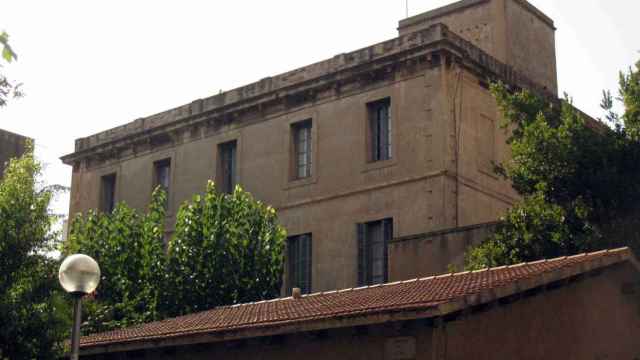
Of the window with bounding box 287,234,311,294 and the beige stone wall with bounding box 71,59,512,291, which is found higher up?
the beige stone wall with bounding box 71,59,512,291

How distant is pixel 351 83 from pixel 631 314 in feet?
55.9

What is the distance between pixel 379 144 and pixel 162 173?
10301mm

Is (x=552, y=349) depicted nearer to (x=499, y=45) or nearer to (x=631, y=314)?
(x=631, y=314)

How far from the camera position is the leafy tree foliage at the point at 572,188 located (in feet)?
83.9

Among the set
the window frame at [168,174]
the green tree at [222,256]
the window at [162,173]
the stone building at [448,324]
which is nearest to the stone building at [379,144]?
Answer: the window frame at [168,174]

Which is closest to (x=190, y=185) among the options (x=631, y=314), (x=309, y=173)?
(x=309, y=173)

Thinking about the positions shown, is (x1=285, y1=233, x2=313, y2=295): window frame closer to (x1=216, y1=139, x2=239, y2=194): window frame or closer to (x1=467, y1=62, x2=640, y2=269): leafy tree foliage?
(x1=216, y1=139, x2=239, y2=194): window frame

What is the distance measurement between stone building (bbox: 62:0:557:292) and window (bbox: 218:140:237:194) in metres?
0.05

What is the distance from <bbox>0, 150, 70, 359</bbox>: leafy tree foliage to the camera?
1970cm

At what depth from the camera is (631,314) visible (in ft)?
62.1

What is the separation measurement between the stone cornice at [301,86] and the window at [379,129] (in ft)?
2.61

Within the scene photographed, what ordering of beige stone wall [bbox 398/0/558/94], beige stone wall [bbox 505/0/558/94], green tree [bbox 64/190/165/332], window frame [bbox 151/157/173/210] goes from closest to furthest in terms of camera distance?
green tree [bbox 64/190/165/332], beige stone wall [bbox 398/0/558/94], beige stone wall [bbox 505/0/558/94], window frame [bbox 151/157/173/210]

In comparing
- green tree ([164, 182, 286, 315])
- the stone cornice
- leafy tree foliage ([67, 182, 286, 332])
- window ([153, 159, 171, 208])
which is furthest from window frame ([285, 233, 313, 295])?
window ([153, 159, 171, 208])

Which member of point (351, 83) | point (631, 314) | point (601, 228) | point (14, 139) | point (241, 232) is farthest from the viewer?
point (14, 139)
